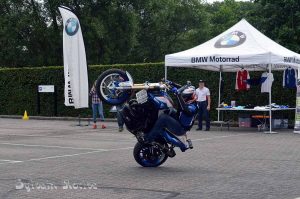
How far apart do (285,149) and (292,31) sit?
19.7 m

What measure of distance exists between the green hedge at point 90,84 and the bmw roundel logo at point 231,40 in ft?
7.67

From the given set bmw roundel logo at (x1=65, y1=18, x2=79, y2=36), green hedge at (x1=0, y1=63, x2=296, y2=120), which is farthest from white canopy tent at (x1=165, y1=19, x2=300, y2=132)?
bmw roundel logo at (x1=65, y1=18, x2=79, y2=36)

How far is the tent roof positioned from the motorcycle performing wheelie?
8591mm

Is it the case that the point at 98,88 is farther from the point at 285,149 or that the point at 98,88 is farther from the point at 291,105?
the point at 291,105

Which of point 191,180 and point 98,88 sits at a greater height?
point 98,88

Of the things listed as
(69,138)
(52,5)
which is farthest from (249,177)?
(52,5)

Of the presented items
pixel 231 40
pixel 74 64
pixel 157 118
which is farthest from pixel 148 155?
pixel 74 64

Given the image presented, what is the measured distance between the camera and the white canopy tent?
1967cm

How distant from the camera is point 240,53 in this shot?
20.1 m

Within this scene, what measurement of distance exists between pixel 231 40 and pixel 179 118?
10.2m

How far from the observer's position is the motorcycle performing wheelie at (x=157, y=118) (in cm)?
1127

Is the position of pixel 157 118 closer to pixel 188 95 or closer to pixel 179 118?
pixel 179 118

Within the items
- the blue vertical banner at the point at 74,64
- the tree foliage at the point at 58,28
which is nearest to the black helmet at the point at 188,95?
the blue vertical banner at the point at 74,64

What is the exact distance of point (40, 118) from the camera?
2958 cm
